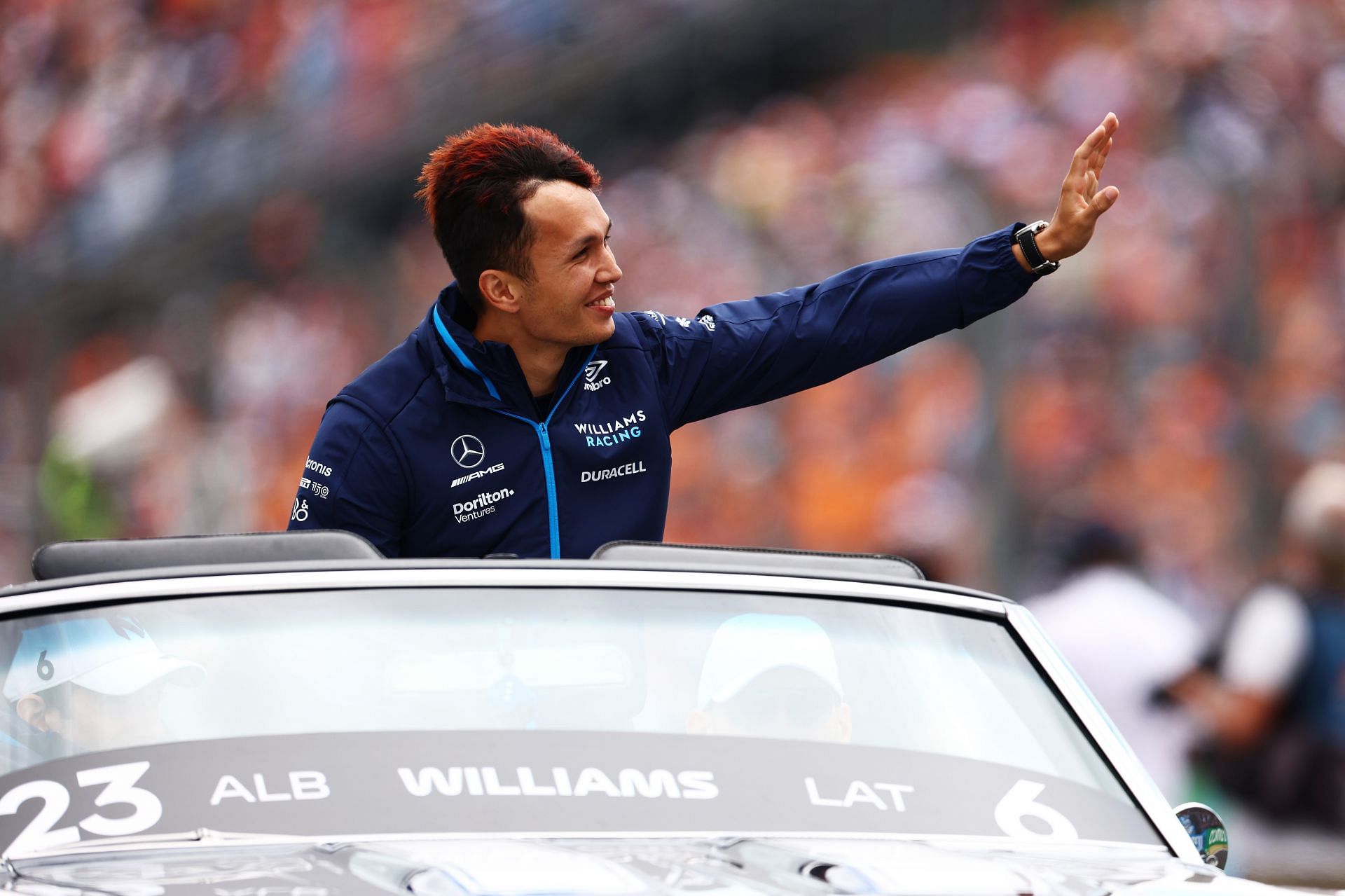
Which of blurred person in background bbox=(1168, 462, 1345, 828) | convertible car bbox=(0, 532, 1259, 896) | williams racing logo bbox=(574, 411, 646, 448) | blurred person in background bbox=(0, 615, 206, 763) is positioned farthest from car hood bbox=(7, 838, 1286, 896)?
blurred person in background bbox=(1168, 462, 1345, 828)

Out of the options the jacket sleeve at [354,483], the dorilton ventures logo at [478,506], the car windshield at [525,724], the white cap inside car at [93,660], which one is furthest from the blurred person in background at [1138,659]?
the white cap inside car at [93,660]

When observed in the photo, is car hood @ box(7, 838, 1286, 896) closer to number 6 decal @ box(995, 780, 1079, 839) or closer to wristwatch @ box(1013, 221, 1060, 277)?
number 6 decal @ box(995, 780, 1079, 839)

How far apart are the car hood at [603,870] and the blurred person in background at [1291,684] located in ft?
15.7

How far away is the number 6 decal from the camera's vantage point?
2.49 m

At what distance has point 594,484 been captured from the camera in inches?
148

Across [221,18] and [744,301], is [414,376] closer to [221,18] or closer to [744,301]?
[744,301]

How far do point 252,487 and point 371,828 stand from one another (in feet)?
28.4

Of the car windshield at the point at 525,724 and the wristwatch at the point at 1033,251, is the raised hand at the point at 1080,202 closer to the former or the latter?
the wristwatch at the point at 1033,251

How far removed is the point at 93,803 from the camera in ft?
7.75

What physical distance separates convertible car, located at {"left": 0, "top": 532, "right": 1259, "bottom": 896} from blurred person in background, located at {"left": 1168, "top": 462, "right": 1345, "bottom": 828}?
447cm

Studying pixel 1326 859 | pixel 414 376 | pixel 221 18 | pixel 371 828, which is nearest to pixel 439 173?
pixel 414 376

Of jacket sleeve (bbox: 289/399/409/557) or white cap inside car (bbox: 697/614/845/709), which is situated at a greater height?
jacket sleeve (bbox: 289/399/409/557)

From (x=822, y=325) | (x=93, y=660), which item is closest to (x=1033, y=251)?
(x=822, y=325)

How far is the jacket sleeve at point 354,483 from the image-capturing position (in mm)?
3572
